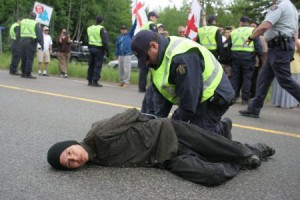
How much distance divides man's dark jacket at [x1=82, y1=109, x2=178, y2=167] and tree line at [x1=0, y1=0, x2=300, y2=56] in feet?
91.6

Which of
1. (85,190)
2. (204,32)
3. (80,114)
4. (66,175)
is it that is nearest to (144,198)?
(85,190)

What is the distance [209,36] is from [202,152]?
627cm

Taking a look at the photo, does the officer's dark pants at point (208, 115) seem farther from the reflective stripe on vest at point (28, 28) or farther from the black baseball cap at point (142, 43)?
the reflective stripe on vest at point (28, 28)

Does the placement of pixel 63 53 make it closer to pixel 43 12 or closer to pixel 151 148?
pixel 43 12

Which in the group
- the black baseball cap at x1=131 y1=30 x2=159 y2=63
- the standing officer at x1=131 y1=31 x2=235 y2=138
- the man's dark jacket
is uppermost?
the black baseball cap at x1=131 y1=30 x2=159 y2=63

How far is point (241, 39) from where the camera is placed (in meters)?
8.81

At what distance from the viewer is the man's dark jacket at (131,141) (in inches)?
137

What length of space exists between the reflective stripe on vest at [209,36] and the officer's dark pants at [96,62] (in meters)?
2.85

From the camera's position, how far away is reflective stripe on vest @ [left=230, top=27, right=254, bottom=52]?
346 inches

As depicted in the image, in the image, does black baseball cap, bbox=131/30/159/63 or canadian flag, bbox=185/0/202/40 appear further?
canadian flag, bbox=185/0/202/40

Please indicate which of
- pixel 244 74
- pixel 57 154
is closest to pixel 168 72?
pixel 57 154

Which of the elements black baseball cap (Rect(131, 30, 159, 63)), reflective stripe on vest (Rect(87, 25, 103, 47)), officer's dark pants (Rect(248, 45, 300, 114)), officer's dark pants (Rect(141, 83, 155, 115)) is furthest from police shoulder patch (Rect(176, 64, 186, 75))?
reflective stripe on vest (Rect(87, 25, 103, 47))

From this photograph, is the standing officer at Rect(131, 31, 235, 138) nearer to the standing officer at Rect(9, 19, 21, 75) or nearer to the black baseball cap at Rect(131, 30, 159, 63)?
the black baseball cap at Rect(131, 30, 159, 63)

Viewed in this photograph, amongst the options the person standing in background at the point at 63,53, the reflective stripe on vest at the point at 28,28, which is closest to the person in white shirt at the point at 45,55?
the person standing in background at the point at 63,53
